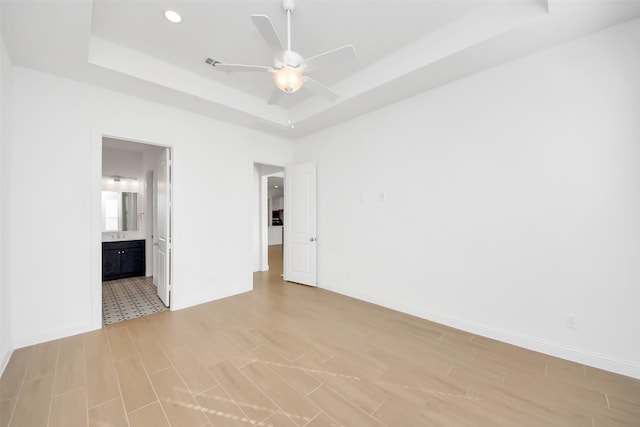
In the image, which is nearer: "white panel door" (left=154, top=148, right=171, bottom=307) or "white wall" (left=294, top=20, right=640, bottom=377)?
"white wall" (left=294, top=20, right=640, bottom=377)

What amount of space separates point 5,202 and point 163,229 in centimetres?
167

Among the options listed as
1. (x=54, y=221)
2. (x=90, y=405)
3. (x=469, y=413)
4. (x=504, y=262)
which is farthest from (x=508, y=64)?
(x=54, y=221)

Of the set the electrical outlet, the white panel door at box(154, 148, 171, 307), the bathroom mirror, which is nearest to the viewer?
the electrical outlet

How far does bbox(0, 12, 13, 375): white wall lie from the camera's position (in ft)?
7.43

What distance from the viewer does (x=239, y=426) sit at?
1.66 meters

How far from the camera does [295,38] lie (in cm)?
271

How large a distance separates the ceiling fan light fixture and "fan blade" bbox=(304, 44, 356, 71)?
0.36 ft

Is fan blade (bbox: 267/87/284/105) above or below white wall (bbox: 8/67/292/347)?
above

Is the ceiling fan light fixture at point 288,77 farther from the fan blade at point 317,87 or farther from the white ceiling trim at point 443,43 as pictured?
the white ceiling trim at point 443,43

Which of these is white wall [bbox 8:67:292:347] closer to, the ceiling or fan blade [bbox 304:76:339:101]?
the ceiling

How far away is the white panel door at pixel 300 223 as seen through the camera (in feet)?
15.9

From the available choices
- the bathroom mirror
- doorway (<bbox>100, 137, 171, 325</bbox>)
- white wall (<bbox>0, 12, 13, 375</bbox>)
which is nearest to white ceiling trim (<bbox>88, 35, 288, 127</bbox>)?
white wall (<bbox>0, 12, 13, 375</bbox>)

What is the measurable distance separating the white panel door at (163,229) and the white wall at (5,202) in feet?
4.86

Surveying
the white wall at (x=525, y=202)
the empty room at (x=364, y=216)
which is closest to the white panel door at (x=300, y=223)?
the empty room at (x=364, y=216)
